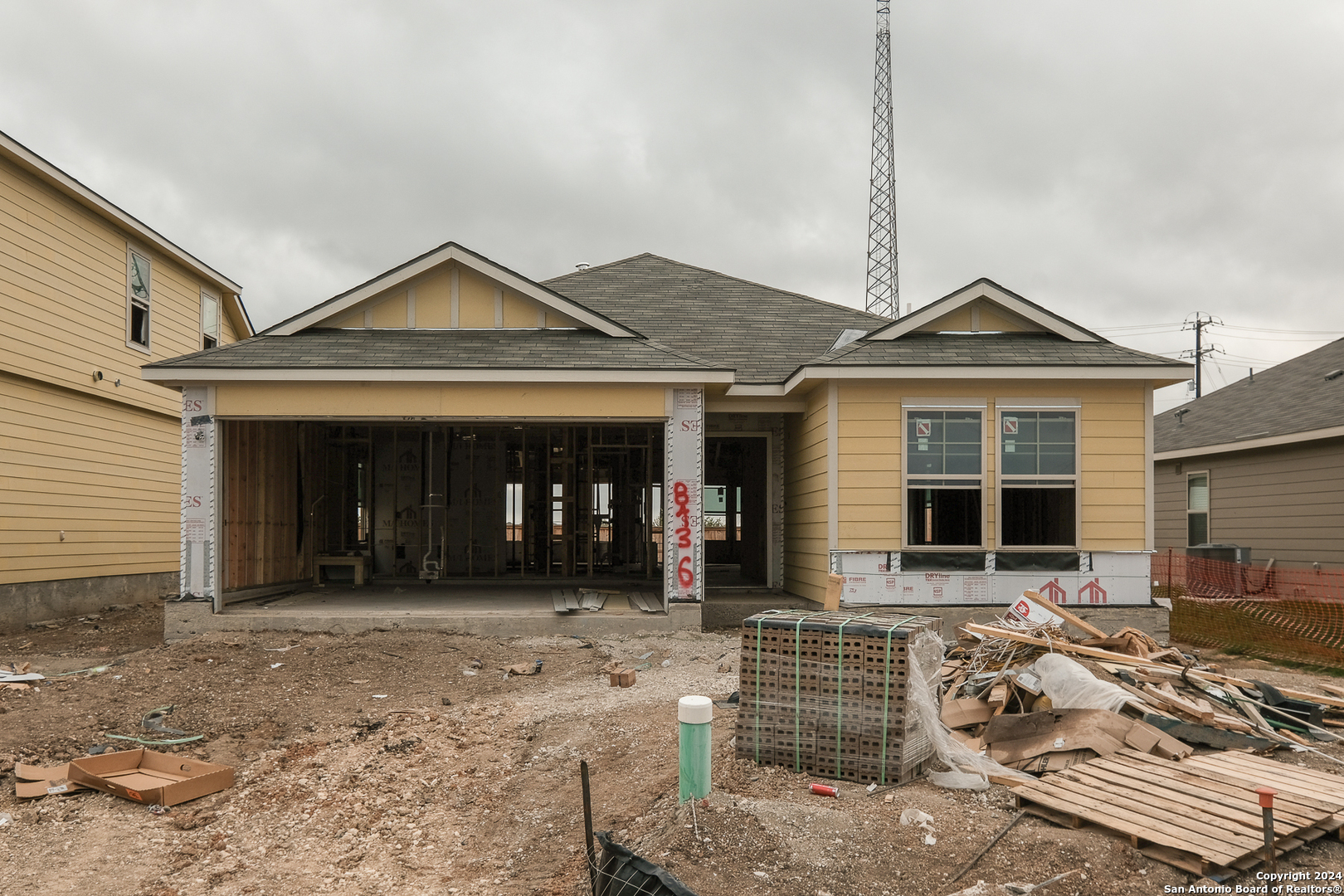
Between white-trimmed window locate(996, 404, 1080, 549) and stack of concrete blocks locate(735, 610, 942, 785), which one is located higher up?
white-trimmed window locate(996, 404, 1080, 549)

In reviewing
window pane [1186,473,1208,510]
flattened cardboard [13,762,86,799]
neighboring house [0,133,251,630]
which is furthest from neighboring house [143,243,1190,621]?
window pane [1186,473,1208,510]

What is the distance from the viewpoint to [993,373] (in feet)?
37.3

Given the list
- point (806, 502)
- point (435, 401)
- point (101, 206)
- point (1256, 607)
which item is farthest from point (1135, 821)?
point (101, 206)

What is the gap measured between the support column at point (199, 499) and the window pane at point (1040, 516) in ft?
32.9

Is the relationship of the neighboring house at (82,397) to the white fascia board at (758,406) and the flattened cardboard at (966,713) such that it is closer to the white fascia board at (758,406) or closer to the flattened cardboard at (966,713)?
the white fascia board at (758,406)

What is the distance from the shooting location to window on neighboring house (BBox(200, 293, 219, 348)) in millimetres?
18531

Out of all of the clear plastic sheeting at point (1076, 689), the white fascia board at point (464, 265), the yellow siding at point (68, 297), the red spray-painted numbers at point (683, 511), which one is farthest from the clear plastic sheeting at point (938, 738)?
the yellow siding at point (68, 297)

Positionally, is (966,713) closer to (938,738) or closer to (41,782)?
(938,738)

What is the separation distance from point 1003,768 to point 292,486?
1221 cm

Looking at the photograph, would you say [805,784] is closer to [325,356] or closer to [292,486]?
[325,356]

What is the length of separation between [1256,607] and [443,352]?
12.9 meters

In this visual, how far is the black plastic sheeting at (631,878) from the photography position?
3.90 meters

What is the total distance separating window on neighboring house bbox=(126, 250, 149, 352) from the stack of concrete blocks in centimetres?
1457

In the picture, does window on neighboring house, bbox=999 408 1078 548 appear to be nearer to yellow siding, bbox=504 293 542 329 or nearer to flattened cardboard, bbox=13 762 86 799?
yellow siding, bbox=504 293 542 329
